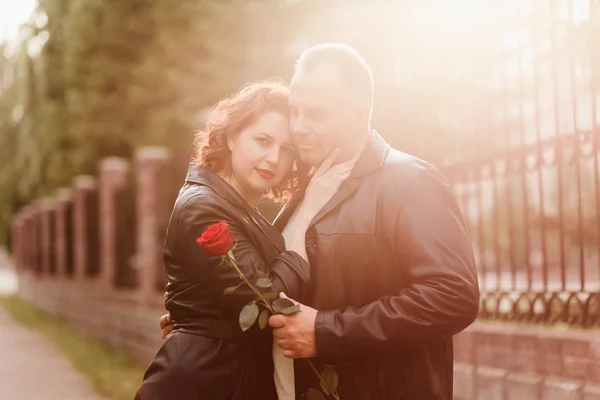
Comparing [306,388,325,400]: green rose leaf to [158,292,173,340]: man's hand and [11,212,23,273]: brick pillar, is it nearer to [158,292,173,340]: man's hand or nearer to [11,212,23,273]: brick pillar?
[158,292,173,340]: man's hand

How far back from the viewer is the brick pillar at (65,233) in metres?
23.3

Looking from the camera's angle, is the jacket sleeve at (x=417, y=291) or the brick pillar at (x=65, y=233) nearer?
the jacket sleeve at (x=417, y=291)

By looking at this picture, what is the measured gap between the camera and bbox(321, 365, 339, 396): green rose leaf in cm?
337

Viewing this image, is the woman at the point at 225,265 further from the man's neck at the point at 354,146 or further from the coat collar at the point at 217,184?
the man's neck at the point at 354,146

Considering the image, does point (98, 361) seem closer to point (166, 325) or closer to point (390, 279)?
point (166, 325)

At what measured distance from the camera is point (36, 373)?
1199 cm

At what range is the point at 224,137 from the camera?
3.97 meters

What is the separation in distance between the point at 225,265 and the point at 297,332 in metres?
0.39

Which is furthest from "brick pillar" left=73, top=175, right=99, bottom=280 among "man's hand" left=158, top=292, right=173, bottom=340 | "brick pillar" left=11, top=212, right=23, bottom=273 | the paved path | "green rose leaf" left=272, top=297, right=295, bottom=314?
"green rose leaf" left=272, top=297, right=295, bottom=314

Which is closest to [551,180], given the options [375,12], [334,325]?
[334,325]

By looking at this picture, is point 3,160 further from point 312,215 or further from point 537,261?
point 312,215

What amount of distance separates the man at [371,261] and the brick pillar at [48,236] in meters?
23.2

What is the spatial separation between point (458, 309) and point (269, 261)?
724mm

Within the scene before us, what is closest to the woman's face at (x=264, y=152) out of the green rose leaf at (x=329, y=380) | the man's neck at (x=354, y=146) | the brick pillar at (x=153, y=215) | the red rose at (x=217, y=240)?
the man's neck at (x=354, y=146)
